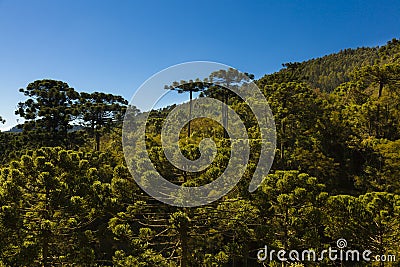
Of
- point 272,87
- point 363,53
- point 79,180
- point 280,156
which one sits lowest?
point 79,180

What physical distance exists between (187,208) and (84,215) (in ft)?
14.3

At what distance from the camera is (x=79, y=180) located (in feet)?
38.7

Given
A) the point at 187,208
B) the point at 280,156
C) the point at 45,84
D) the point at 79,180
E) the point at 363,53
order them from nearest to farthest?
the point at 187,208
the point at 79,180
the point at 280,156
the point at 45,84
the point at 363,53

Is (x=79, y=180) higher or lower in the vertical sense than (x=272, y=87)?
lower

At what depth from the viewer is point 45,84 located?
81.6ft

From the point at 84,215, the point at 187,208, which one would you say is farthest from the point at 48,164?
the point at 187,208

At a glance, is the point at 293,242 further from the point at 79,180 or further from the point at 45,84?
the point at 45,84

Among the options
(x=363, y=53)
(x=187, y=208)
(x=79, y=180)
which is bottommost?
(x=187, y=208)

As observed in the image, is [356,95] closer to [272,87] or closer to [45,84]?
[272,87]

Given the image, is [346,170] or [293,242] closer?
[293,242]

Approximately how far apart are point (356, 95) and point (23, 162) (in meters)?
23.5

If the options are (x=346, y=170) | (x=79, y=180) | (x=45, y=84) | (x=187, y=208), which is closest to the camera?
(x=187, y=208)

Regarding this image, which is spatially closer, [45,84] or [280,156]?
[280,156]

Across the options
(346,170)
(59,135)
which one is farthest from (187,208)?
(59,135)
